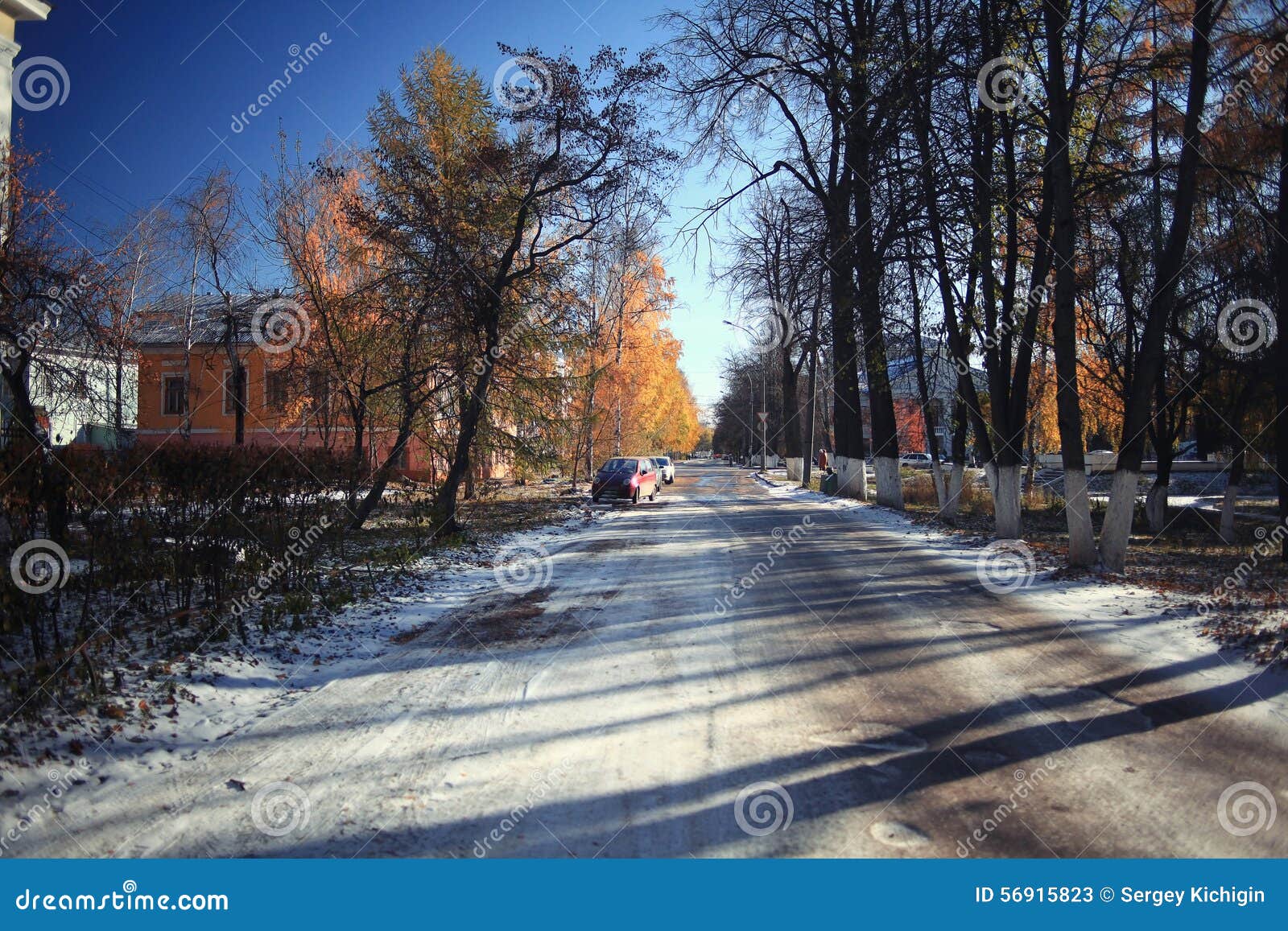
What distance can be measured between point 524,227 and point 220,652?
11.2 meters

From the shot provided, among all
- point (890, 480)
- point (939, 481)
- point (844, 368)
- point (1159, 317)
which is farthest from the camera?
point (890, 480)

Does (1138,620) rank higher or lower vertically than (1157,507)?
lower

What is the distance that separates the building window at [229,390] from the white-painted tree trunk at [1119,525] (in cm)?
3354

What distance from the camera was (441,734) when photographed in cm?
495

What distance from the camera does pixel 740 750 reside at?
183 inches

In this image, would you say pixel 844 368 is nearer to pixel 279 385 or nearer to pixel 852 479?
pixel 852 479

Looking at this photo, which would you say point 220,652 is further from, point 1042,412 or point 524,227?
point 1042,412

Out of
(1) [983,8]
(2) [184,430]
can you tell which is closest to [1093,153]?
(1) [983,8]

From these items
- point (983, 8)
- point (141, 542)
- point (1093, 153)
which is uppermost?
point (983, 8)

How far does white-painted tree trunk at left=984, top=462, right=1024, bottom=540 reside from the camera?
15.5 m

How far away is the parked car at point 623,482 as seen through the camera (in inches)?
1033

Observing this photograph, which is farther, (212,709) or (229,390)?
(229,390)

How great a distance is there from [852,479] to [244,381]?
92.3 ft

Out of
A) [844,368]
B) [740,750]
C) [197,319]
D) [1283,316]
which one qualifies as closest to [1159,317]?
[1283,316]
